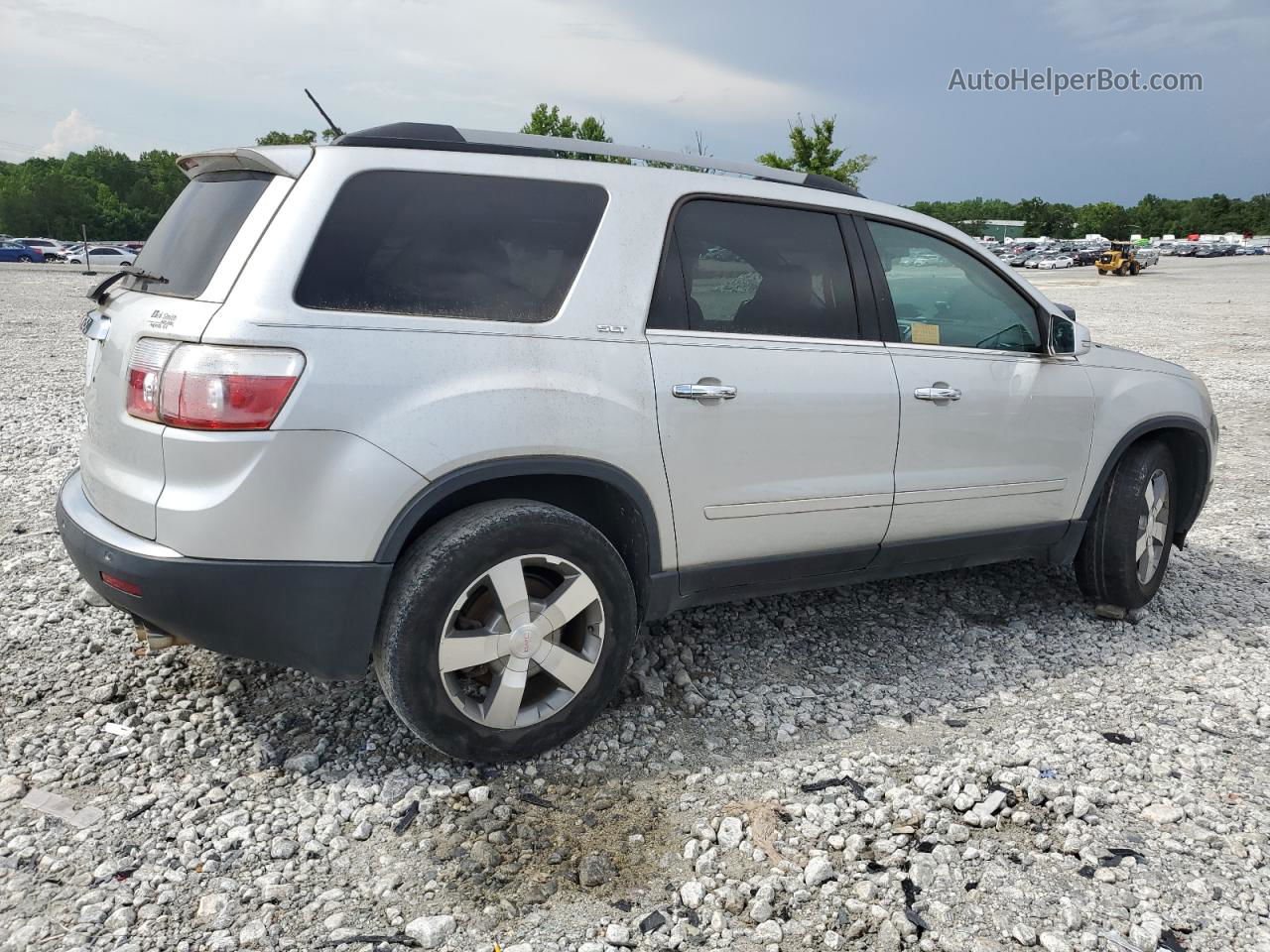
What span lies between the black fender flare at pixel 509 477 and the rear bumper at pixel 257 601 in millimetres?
104

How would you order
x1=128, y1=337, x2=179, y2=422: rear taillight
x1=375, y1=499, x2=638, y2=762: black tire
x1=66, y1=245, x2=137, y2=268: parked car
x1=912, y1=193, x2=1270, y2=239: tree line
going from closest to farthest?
x1=128, y1=337, x2=179, y2=422: rear taillight → x1=375, y1=499, x2=638, y2=762: black tire → x1=66, y1=245, x2=137, y2=268: parked car → x1=912, y1=193, x2=1270, y2=239: tree line

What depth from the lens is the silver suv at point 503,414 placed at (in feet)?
9.09

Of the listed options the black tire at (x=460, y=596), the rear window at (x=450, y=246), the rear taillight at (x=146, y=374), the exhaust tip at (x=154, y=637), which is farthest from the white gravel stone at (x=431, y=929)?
the rear window at (x=450, y=246)

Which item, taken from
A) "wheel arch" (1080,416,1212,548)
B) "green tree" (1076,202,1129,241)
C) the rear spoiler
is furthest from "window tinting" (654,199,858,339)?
"green tree" (1076,202,1129,241)

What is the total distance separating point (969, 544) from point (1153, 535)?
1241 millimetres

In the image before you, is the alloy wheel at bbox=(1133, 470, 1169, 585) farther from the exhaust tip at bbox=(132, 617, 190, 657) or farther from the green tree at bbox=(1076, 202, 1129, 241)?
the green tree at bbox=(1076, 202, 1129, 241)

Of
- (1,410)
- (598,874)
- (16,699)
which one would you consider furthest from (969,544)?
(1,410)

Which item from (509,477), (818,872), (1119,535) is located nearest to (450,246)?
(509,477)

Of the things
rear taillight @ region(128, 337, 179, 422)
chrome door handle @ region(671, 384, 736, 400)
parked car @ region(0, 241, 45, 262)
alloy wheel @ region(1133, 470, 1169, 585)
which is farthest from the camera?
parked car @ region(0, 241, 45, 262)

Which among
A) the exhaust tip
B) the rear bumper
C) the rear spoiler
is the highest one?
the rear spoiler

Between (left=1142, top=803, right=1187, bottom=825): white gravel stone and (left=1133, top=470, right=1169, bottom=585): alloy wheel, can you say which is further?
(left=1133, top=470, right=1169, bottom=585): alloy wheel

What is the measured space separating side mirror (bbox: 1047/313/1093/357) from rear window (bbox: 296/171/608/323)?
2.17m

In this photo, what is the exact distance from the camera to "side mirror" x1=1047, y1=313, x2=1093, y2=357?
4.30 meters

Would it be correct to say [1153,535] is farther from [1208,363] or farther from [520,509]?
[1208,363]
